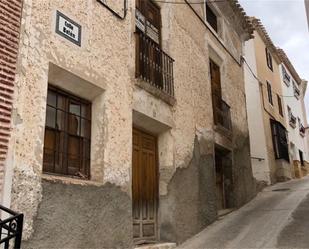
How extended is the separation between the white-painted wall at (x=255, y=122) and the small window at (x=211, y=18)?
5223 mm

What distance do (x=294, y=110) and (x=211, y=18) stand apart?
1494 centimetres

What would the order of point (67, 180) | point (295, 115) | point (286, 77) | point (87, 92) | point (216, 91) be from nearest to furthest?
point (67, 180) → point (87, 92) → point (216, 91) → point (286, 77) → point (295, 115)

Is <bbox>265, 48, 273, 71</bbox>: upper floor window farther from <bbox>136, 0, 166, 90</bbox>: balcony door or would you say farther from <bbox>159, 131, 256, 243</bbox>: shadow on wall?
<bbox>136, 0, 166, 90</bbox>: balcony door

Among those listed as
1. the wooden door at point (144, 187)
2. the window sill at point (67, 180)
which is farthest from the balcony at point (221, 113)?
the window sill at point (67, 180)

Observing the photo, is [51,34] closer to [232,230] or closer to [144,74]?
[144,74]

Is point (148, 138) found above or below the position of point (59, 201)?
above

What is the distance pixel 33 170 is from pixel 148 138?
328cm

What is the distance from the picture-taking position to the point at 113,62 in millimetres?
6125

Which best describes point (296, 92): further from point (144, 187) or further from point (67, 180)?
point (67, 180)

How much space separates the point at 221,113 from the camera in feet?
35.0

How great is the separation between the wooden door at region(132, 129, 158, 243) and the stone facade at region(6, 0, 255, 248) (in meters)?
0.14

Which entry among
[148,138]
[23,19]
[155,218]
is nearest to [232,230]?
[155,218]

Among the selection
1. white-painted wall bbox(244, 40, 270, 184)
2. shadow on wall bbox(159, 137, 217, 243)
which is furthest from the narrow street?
white-painted wall bbox(244, 40, 270, 184)

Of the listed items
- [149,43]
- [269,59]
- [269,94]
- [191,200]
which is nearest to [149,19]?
[149,43]
